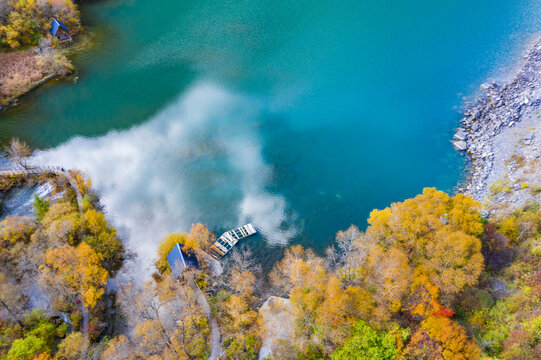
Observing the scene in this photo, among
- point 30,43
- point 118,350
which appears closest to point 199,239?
point 118,350

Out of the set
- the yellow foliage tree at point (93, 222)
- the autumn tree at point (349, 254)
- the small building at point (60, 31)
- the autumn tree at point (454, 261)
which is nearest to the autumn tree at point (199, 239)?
the yellow foliage tree at point (93, 222)

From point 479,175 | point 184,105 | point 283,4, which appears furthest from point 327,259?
point 283,4

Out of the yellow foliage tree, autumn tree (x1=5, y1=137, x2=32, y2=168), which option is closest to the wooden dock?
the yellow foliage tree

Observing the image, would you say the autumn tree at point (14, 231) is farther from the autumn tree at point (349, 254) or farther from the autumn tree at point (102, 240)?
the autumn tree at point (349, 254)

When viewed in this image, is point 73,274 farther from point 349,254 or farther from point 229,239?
point 349,254

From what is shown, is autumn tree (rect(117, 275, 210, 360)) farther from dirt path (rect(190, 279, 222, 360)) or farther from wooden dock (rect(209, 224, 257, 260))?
wooden dock (rect(209, 224, 257, 260))

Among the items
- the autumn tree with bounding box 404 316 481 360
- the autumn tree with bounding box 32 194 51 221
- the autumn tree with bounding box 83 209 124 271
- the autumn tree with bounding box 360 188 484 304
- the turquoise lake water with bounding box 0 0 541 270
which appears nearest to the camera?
the autumn tree with bounding box 404 316 481 360

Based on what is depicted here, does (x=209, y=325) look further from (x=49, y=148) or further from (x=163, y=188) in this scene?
(x=49, y=148)
